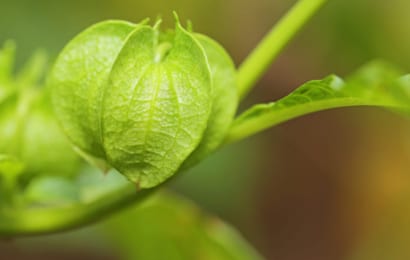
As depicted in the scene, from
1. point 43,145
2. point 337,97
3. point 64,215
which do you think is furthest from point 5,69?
point 337,97

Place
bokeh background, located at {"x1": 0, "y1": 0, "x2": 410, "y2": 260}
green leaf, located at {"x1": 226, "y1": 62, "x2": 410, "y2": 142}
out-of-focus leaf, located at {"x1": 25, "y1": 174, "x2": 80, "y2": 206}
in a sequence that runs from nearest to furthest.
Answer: green leaf, located at {"x1": 226, "y1": 62, "x2": 410, "y2": 142} < out-of-focus leaf, located at {"x1": 25, "y1": 174, "x2": 80, "y2": 206} < bokeh background, located at {"x1": 0, "y1": 0, "x2": 410, "y2": 260}

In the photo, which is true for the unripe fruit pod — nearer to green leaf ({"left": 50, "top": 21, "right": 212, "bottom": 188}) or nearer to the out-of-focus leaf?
green leaf ({"left": 50, "top": 21, "right": 212, "bottom": 188})

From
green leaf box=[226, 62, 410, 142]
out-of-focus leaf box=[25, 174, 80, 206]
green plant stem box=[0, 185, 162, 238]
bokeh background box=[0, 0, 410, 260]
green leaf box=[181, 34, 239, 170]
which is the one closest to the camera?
green leaf box=[226, 62, 410, 142]

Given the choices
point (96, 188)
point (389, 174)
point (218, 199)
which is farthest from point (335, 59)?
point (96, 188)

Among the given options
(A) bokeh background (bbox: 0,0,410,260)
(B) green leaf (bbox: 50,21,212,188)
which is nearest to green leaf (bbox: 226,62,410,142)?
(B) green leaf (bbox: 50,21,212,188)

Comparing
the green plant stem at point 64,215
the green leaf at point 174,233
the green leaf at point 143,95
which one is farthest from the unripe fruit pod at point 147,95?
the green leaf at point 174,233

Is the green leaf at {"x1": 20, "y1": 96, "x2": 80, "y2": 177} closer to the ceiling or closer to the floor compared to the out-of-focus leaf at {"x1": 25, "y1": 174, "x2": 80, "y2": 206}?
closer to the ceiling

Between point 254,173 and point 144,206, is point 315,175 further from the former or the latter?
point 144,206
